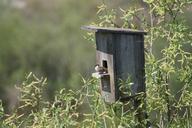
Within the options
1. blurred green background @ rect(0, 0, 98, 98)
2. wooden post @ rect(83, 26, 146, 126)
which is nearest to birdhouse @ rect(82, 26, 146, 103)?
wooden post @ rect(83, 26, 146, 126)

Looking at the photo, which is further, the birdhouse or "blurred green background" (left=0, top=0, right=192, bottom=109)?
"blurred green background" (left=0, top=0, right=192, bottom=109)

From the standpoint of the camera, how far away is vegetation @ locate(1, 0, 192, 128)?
98.0 inches

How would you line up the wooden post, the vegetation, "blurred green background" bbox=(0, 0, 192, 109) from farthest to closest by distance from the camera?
1. "blurred green background" bbox=(0, 0, 192, 109)
2. the wooden post
3. the vegetation

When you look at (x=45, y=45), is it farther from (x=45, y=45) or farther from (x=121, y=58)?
(x=121, y=58)

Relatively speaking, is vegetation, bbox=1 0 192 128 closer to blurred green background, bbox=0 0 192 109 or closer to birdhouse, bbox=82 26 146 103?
birdhouse, bbox=82 26 146 103

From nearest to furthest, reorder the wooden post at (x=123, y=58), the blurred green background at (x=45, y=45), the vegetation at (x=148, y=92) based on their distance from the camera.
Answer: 1. the vegetation at (x=148, y=92)
2. the wooden post at (x=123, y=58)
3. the blurred green background at (x=45, y=45)

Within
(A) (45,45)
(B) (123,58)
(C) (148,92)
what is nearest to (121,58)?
(B) (123,58)

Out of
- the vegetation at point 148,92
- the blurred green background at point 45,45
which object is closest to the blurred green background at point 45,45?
the blurred green background at point 45,45

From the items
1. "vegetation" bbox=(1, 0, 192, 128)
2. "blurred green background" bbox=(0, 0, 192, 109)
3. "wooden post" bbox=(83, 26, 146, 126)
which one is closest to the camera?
"vegetation" bbox=(1, 0, 192, 128)

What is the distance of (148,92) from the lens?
2840mm

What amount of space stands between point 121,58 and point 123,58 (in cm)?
1

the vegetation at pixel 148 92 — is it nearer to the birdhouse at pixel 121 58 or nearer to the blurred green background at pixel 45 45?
the birdhouse at pixel 121 58

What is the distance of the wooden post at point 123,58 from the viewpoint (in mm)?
2762

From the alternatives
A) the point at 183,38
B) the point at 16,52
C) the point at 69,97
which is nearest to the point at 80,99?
the point at 69,97
